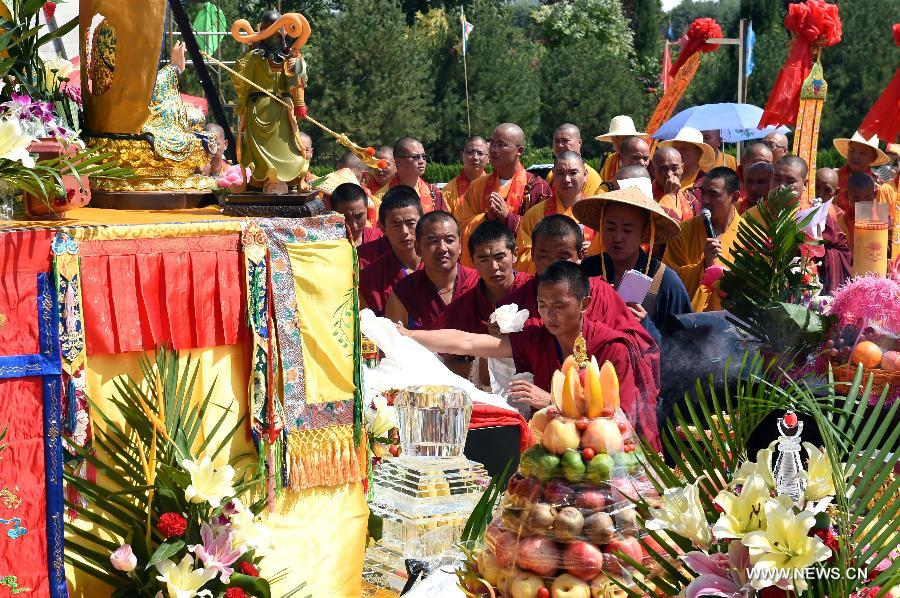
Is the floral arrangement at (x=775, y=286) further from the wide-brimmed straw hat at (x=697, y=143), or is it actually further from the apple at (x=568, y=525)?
the wide-brimmed straw hat at (x=697, y=143)

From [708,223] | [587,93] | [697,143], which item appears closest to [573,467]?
[708,223]

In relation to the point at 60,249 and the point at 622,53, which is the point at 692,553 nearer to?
the point at 60,249

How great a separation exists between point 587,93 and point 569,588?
84.2 ft

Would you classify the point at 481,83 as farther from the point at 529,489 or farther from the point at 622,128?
the point at 529,489

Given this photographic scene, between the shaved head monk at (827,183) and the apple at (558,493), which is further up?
the shaved head monk at (827,183)

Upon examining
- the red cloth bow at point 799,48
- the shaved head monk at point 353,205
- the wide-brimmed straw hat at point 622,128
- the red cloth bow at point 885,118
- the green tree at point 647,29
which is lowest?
the shaved head monk at point 353,205

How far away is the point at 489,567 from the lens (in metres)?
2.45

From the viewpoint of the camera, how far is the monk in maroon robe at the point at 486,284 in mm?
5117

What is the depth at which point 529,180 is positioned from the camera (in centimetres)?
823

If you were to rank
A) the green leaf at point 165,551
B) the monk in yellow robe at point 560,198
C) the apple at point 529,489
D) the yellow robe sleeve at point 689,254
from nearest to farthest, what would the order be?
the apple at point 529,489
the green leaf at point 165,551
the yellow robe sleeve at point 689,254
the monk in yellow robe at point 560,198

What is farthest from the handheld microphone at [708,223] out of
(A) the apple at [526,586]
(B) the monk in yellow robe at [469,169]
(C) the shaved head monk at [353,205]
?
(A) the apple at [526,586]

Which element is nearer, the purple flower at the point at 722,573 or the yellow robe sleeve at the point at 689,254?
the purple flower at the point at 722,573

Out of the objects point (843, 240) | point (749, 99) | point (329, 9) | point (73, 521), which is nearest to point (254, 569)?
point (73, 521)

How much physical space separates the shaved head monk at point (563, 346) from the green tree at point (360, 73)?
1710cm
